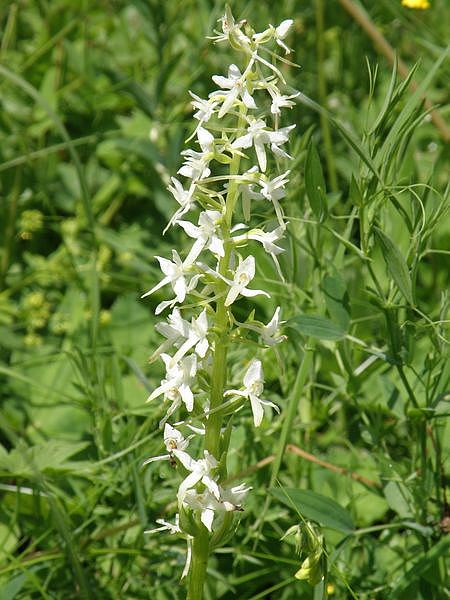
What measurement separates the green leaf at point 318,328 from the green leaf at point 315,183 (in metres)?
0.19

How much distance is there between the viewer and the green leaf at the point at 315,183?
162cm

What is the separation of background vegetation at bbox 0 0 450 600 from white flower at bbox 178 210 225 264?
320 mm

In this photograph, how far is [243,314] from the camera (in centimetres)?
274

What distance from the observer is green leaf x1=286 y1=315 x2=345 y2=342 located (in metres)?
1.62

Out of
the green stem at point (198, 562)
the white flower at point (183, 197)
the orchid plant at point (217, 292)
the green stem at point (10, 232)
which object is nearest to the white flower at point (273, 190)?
the orchid plant at point (217, 292)

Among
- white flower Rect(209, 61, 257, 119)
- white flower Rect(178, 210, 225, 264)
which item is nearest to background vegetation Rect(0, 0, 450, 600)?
white flower Rect(209, 61, 257, 119)

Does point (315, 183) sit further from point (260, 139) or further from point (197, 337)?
point (197, 337)

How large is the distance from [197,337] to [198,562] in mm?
376

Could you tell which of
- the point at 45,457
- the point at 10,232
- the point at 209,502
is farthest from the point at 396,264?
the point at 10,232

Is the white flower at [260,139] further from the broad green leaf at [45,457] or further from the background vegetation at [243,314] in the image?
the broad green leaf at [45,457]

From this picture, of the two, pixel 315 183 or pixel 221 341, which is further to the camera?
pixel 315 183

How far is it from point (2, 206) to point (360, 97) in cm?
150

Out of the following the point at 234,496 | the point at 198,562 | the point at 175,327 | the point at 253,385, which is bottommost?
the point at 198,562

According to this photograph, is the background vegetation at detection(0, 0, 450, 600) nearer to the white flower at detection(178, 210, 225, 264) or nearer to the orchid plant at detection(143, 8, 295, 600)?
the orchid plant at detection(143, 8, 295, 600)
